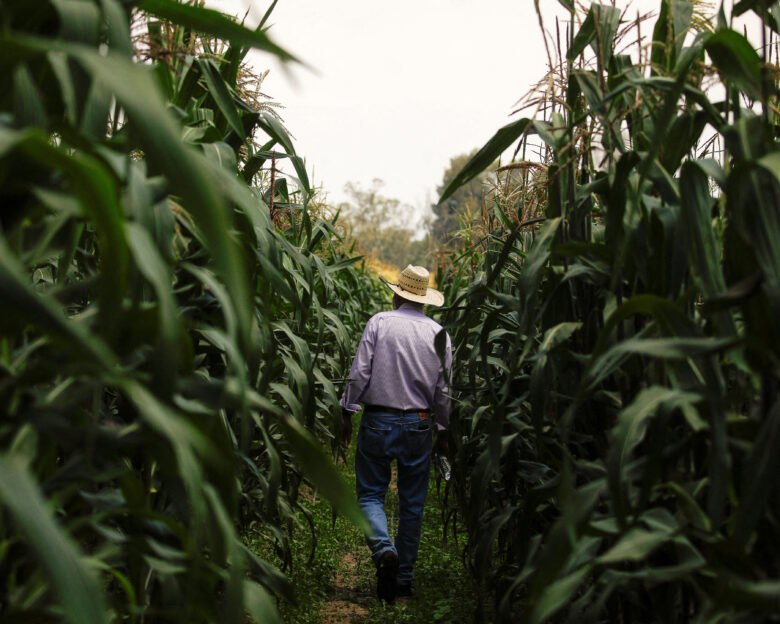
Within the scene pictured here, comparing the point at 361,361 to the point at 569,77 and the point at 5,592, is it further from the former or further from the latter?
the point at 5,592

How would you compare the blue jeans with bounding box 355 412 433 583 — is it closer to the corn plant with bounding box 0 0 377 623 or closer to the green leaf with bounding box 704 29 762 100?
the corn plant with bounding box 0 0 377 623

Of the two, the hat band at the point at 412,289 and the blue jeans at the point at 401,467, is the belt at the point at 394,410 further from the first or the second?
the hat band at the point at 412,289

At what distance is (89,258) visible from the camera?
1.34 meters

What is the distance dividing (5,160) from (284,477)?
2.00 meters

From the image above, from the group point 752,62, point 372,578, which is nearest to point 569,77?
point 752,62

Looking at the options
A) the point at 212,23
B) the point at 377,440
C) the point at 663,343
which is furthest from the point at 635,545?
the point at 377,440

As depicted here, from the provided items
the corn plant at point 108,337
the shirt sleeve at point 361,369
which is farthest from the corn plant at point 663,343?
the shirt sleeve at point 361,369

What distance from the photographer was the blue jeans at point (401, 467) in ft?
11.8

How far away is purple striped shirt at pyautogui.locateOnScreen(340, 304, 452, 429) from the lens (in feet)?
11.9

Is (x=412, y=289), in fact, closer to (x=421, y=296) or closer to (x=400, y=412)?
(x=421, y=296)

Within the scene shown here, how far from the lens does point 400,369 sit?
363 centimetres

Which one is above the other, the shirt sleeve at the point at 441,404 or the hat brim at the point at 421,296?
the hat brim at the point at 421,296

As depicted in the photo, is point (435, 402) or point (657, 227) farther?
point (435, 402)

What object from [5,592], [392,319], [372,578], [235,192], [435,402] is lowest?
[372,578]
